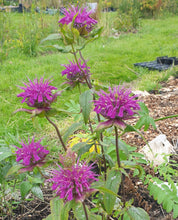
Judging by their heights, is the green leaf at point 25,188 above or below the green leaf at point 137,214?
above

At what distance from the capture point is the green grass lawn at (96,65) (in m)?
3.06

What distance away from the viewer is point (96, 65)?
4.64 m

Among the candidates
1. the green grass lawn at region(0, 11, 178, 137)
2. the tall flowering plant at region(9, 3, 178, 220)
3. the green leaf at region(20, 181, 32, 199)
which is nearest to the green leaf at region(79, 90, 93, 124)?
the tall flowering plant at region(9, 3, 178, 220)

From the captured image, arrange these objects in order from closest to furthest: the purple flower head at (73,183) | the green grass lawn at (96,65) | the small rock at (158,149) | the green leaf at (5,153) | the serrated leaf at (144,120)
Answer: the purple flower head at (73,183), the green leaf at (5,153), the serrated leaf at (144,120), the small rock at (158,149), the green grass lawn at (96,65)

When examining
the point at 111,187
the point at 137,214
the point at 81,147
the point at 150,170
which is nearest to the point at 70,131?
the point at 81,147

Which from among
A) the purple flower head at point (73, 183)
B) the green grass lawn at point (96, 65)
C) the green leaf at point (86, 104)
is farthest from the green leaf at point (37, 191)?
the green grass lawn at point (96, 65)

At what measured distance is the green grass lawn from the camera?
3062 millimetres

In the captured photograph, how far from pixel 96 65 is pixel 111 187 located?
3.82m

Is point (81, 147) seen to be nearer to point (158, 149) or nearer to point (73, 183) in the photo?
point (73, 183)

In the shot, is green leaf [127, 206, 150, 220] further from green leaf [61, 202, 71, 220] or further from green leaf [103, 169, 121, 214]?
green leaf [61, 202, 71, 220]

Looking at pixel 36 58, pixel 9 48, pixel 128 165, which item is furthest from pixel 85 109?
pixel 9 48

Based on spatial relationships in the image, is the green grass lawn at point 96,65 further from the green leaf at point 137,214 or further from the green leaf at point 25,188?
the green leaf at point 137,214

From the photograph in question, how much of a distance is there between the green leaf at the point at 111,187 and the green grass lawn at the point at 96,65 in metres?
1.47

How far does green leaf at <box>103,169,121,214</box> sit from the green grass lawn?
4.81 feet
